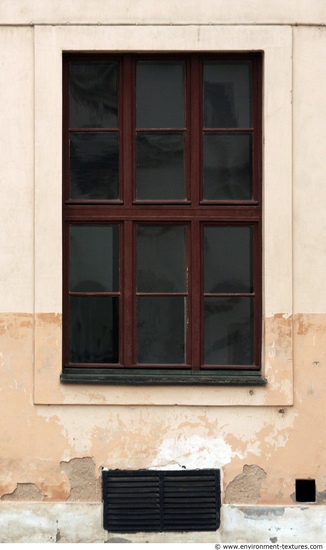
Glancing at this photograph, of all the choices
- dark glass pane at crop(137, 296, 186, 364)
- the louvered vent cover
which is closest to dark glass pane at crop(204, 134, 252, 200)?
dark glass pane at crop(137, 296, 186, 364)

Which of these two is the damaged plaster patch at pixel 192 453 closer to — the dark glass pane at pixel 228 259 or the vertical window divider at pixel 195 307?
the vertical window divider at pixel 195 307

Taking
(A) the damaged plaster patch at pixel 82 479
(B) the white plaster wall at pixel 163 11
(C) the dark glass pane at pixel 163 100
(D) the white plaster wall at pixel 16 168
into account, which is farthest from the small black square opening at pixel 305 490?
(B) the white plaster wall at pixel 163 11

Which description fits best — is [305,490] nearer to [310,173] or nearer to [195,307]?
[195,307]

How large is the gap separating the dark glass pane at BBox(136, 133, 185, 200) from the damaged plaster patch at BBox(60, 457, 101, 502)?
214cm

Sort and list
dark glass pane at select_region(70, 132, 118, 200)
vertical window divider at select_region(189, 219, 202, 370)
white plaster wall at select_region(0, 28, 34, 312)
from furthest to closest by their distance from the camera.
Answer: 1. dark glass pane at select_region(70, 132, 118, 200)
2. vertical window divider at select_region(189, 219, 202, 370)
3. white plaster wall at select_region(0, 28, 34, 312)

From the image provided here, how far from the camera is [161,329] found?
9055mm

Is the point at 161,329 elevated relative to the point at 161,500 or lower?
elevated

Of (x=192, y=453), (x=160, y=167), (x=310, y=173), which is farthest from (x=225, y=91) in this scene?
(x=192, y=453)

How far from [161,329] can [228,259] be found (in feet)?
2.53

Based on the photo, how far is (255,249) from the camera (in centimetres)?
903

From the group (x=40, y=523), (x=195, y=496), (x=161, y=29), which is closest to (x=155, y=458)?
(x=195, y=496)

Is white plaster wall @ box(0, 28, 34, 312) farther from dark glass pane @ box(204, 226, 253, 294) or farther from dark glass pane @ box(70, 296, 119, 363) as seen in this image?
dark glass pane @ box(204, 226, 253, 294)

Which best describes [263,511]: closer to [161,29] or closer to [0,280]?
[0,280]

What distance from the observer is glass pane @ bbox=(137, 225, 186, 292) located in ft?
29.8
